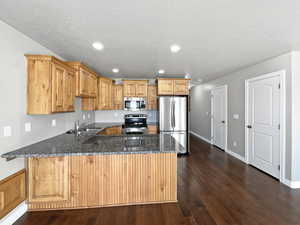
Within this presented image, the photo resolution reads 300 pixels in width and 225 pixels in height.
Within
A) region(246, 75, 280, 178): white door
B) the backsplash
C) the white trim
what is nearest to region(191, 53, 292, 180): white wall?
the white trim

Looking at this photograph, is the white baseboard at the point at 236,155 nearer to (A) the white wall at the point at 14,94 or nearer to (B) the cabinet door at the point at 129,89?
(B) the cabinet door at the point at 129,89

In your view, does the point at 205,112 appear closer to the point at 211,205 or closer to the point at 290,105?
the point at 290,105

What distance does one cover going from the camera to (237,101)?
176 inches

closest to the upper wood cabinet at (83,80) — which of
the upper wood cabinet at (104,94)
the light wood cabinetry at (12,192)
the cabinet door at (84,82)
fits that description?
the cabinet door at (84,82)

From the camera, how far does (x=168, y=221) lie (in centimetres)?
201

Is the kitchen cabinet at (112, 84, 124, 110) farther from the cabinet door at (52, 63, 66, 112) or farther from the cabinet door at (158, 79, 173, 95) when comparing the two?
the cabinet door at (52, 63, 66, 112)

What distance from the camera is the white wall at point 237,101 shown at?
2979 mm

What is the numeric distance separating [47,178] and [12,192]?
37 centimetres

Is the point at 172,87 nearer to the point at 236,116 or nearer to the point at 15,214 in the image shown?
the point at 236,116

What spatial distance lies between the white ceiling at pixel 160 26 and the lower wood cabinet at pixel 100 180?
1.71 metres

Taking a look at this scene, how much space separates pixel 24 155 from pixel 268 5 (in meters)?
3.08

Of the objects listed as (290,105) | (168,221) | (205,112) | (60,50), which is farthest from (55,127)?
(205,112)

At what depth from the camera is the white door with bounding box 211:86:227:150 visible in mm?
5125

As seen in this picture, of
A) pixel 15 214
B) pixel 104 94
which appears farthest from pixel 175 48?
pixel 15 214
